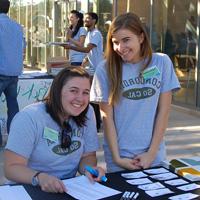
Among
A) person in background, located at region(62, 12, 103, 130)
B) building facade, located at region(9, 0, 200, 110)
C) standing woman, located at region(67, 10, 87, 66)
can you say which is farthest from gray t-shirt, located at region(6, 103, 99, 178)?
building facade, located at region(9, 0, 200, 110)

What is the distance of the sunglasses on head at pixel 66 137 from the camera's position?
2420 mm

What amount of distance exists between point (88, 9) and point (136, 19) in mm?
11130

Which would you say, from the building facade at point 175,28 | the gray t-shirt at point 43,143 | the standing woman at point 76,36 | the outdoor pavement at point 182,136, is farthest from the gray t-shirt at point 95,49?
the gray t-shirt at point 43,143

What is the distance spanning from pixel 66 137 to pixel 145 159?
495 mm

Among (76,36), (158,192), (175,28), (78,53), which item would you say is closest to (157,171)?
(158,192)

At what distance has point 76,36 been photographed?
7.12 m

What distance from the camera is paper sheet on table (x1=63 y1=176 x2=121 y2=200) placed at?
7.00ft

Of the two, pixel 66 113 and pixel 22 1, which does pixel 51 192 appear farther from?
pixel 22 1

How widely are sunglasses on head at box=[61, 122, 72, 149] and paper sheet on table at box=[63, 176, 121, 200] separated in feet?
0.62

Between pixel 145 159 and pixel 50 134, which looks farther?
pixel 145 159

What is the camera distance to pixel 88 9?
13.5 m

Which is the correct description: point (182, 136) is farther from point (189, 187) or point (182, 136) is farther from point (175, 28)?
point (189, 187)

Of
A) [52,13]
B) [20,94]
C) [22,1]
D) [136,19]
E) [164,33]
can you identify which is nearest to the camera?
[136,19]

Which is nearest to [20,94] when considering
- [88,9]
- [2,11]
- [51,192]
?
[2,11]
